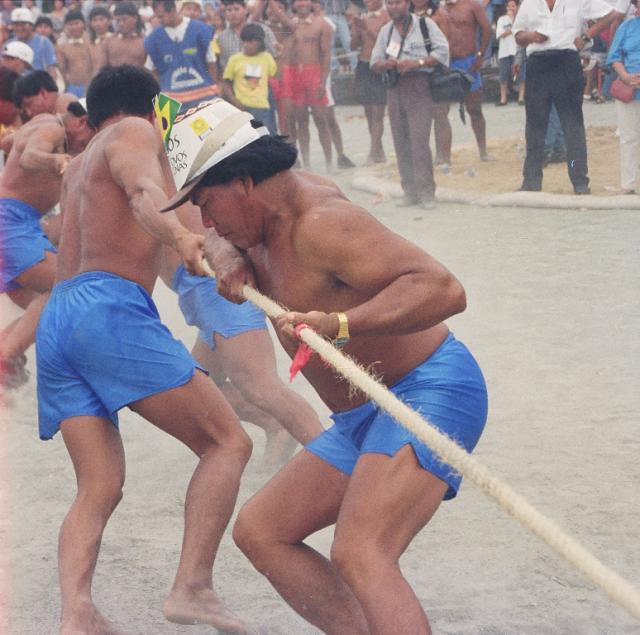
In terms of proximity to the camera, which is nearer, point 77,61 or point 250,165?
point 250,165

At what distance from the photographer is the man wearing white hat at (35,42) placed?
47.3ft

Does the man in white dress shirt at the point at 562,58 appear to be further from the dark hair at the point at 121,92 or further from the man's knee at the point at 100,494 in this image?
the man's knee at the point at 100,494

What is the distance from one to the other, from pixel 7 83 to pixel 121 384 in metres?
3.87

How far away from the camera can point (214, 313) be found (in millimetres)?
4891

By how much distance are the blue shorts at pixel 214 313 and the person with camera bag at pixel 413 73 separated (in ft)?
18.7

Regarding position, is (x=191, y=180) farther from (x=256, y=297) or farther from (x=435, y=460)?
(x=435, y=460)

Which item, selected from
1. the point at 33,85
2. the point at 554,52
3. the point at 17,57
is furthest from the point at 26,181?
the point at 554,52

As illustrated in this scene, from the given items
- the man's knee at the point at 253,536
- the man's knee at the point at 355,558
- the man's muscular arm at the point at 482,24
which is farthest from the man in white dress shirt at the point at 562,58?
the man's knee at the point at 355,558

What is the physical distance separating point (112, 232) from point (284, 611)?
127cm

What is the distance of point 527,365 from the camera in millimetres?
5797

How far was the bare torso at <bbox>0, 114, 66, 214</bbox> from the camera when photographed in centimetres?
570

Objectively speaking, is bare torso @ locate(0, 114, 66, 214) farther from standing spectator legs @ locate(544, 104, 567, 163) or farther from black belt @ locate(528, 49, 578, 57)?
standing spectator legs @ locate(544, 104, 567, 163)

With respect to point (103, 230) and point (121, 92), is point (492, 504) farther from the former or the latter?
point (121, 92)

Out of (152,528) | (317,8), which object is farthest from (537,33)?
(152,528)
